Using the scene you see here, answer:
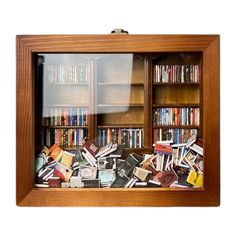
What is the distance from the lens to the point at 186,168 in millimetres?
1521

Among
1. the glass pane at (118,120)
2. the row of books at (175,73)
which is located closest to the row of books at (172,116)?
the glass pane at (118,120)

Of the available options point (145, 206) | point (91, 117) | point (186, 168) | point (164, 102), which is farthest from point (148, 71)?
point (145, 206)

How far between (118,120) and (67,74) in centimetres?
27

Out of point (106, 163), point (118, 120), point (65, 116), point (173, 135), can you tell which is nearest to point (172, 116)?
point (173, 135)

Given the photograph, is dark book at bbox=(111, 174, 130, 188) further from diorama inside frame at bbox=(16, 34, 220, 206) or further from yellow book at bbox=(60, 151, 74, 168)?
yellow book at bbox=(60, 151, 74, 168)

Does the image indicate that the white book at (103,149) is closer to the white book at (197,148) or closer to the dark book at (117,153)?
the dark book at (117,153)

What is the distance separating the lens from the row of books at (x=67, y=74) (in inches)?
60.2

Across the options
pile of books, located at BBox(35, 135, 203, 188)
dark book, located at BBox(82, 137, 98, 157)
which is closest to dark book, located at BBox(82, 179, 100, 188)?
pile of books, located at BBox(35, 135, 203, 188)

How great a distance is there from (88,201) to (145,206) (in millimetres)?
215

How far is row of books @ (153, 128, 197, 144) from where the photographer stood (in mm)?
1528

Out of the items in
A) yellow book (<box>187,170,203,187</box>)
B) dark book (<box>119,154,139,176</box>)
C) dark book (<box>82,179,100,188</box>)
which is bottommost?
dark book (<box>82,179,100,188</box>)

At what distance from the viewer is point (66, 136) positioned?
154 centimetres

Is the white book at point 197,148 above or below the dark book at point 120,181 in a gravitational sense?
above

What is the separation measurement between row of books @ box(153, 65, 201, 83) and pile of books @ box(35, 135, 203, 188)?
0.23 metres
